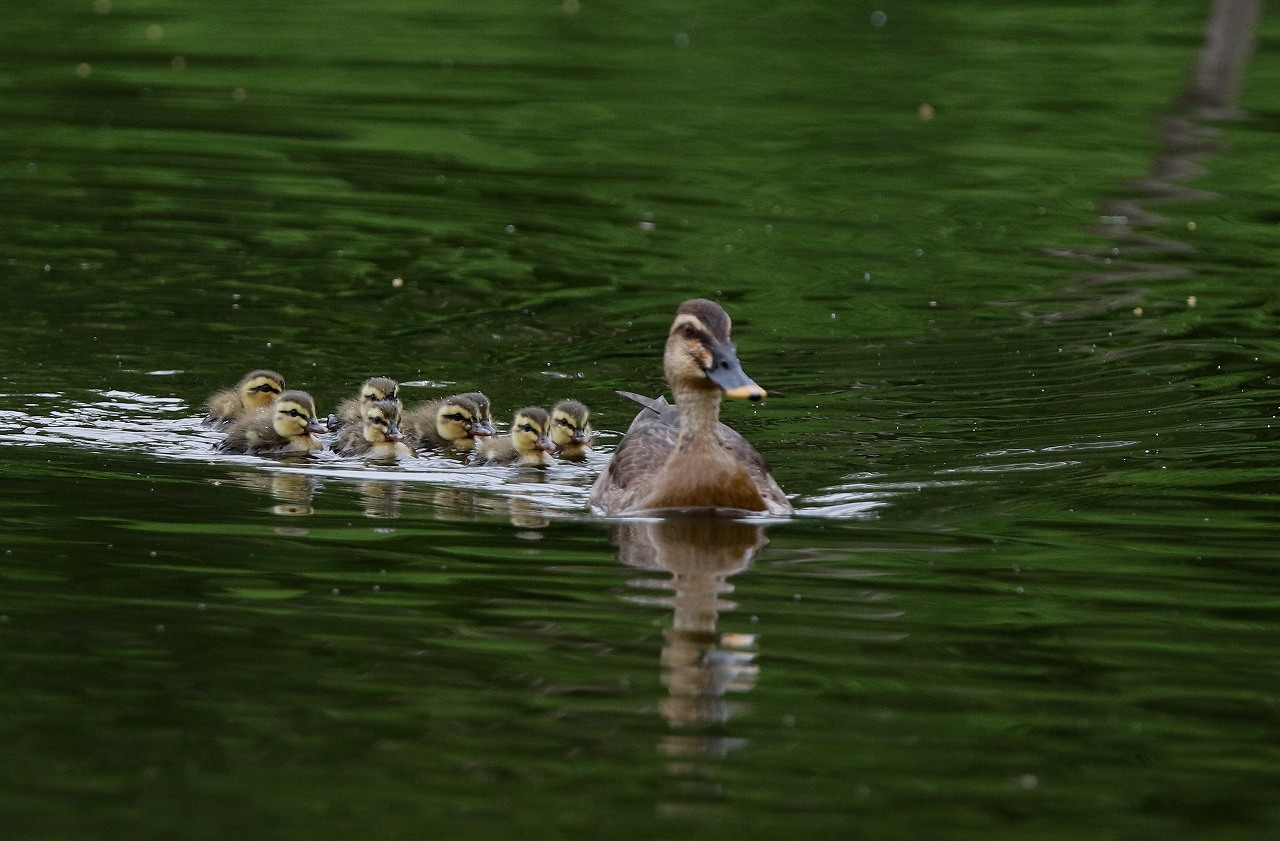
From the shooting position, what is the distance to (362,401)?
10117 mm

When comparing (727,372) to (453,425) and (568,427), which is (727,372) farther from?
(453,425)

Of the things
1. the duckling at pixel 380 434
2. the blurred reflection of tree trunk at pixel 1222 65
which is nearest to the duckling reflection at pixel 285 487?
the duckling at pixel 380 434

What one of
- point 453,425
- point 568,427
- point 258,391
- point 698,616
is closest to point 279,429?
point 258,391

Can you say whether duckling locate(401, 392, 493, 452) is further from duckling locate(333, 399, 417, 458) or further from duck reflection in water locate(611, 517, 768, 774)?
duck reflection in water locate(611, 517, 768, 774)

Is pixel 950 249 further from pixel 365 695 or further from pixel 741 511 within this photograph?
pixel 365 695

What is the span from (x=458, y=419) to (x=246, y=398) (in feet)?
3.50

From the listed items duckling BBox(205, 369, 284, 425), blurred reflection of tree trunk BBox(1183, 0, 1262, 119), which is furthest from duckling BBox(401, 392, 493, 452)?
blurred reflection of tree trunk BBox(1183, 0, 1262, 119)

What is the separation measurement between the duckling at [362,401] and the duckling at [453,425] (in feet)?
0.67

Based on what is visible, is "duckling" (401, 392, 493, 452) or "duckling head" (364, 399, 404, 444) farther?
"duckling" (401, 392, 493, 452)

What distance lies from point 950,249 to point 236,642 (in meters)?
8.41

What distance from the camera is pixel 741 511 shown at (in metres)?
8.69

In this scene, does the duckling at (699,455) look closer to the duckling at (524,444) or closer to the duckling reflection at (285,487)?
the duckling at (524,444)

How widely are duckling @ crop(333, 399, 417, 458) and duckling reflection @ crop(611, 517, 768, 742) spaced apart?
163 centimetres

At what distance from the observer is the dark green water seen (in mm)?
5816
